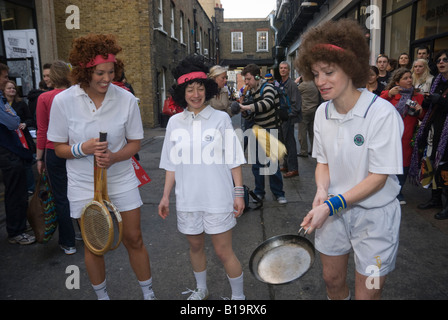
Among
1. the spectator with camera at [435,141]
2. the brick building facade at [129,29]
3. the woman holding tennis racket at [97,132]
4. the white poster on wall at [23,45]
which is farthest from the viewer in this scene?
the brick building facade at [129,29]

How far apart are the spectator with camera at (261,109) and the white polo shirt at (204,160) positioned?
8.02ft

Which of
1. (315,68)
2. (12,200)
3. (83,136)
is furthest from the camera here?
(12,200)

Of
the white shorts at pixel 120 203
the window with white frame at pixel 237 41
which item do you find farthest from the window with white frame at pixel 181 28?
the window with white frame at pixel 237 41

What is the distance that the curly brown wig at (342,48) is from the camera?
190 centimetres

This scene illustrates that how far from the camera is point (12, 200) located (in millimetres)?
4086

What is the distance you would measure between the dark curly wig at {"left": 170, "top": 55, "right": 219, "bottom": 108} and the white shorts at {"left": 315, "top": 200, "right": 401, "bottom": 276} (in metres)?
1.31

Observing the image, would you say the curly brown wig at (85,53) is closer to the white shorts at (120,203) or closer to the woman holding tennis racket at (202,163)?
the woman holding tennis racket at (202,163)

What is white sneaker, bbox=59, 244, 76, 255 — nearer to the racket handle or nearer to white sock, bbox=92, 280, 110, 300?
white sock, bbox=92, 280, 110, 300

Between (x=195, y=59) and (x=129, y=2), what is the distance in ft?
45.6

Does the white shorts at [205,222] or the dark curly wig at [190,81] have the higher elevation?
the dark curly wig at [190,81]

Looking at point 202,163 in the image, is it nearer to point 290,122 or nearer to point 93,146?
point 93,146

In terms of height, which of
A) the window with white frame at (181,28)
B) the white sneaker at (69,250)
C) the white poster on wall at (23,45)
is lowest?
the white sneaker at (69,250)

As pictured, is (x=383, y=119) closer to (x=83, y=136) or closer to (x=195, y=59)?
(x=195, y=59)
